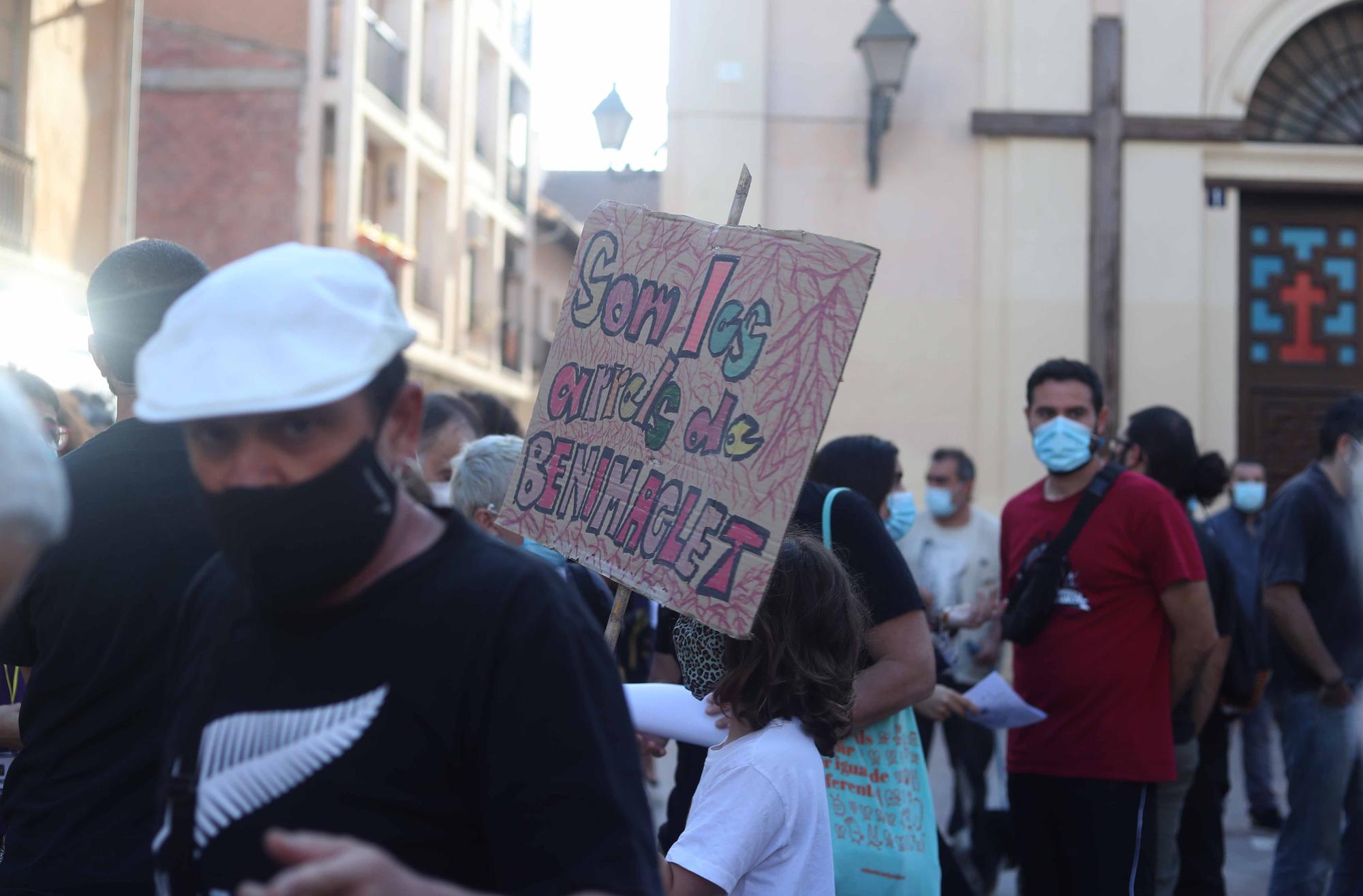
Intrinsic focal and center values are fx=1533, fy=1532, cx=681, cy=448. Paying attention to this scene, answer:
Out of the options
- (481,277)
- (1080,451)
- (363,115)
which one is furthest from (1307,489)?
(481,277)

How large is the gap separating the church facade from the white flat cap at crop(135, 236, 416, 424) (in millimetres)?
8545

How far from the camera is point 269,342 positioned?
154 centimetres

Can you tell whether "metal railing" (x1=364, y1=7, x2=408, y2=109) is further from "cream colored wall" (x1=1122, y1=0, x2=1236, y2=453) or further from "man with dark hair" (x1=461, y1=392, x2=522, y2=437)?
"man with dark hair" (x1=461, y1=392, x2=522, y2=437)

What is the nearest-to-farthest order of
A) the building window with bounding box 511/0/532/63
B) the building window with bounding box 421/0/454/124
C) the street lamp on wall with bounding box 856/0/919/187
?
1. the street lamp on wall with bounding box 856/0/919/187
2. the building window with bounding box 421/0/454/124
3. the building window with bounding box 511/0/532/63

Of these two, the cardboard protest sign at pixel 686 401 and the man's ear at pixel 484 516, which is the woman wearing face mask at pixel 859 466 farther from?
the cardboard protest sign at pixel 686 401

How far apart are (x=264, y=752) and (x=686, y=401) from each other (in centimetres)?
152

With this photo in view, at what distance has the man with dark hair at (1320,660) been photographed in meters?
5.31

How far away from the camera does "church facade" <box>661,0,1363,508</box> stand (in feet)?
33.3

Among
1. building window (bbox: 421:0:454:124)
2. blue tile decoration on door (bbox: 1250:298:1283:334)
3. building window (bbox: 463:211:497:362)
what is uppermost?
building window (bbox: 421:0:454:124)

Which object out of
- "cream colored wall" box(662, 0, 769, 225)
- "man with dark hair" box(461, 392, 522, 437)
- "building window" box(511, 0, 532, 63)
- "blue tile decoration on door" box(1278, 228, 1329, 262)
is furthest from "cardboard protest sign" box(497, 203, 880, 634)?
"building window" box(511, 0, 532, 63)

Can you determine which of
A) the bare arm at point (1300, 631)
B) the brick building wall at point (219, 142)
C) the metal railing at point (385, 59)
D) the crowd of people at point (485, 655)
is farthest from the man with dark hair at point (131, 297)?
the metal railing at point (385, 59)

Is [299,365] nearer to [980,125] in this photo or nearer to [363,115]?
[980,125]

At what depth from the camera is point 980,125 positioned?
33.6ft

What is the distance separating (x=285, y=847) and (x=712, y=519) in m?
1.59
